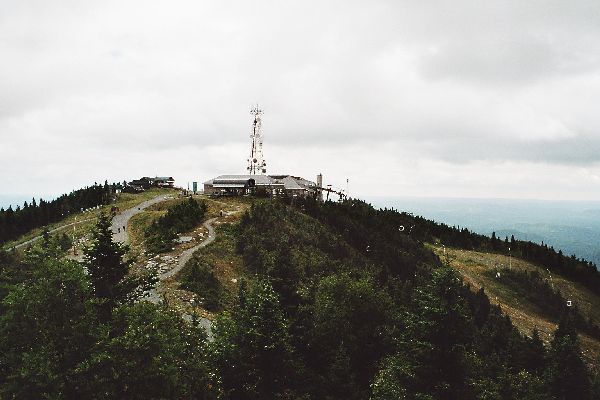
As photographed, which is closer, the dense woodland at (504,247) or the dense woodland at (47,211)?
the dense woodland at (47,211)

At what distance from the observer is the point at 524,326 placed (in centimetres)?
7219

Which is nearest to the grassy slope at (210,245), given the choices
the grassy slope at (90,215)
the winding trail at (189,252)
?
the winding trail at (189,252)

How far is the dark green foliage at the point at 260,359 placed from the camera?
80.5 feet

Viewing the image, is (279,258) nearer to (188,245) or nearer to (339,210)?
(188,245)

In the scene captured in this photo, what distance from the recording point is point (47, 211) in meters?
87.4

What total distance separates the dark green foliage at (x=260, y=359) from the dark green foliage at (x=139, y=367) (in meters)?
3.60

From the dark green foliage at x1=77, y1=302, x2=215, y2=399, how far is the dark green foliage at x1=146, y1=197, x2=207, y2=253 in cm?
3736

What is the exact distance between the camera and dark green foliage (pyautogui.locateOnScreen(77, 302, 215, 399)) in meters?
19.5

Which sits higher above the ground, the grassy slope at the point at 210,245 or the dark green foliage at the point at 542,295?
the grassy slope at the point at 210,245

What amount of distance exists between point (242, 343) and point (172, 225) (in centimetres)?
4320

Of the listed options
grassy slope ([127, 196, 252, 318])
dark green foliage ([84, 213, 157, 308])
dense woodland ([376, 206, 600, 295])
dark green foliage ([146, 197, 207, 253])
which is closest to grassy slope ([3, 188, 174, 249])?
grassy slope ([127, 196, 252, 318])

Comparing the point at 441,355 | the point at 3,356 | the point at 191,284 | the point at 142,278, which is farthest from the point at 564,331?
the point at 3,356

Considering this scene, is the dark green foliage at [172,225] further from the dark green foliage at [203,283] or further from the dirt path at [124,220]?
the dark green foliage at [203,283]

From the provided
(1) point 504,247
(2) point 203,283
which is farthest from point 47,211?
(1) point 504,247
